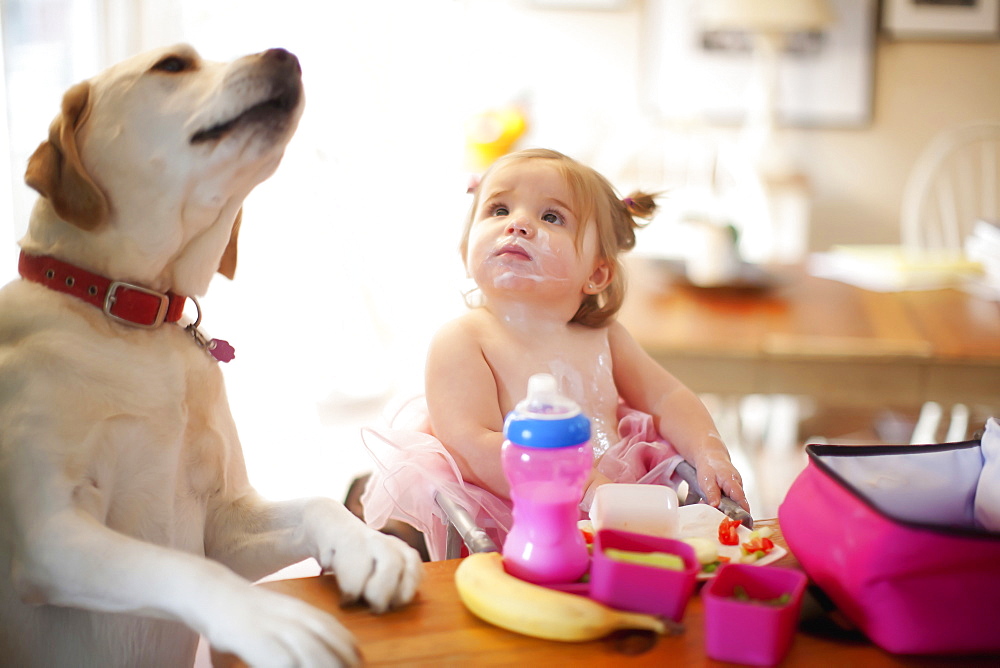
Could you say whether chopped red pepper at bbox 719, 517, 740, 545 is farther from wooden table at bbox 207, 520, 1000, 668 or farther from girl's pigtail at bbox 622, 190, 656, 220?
girl's pigtail at bbox 622, 190, 656, 220

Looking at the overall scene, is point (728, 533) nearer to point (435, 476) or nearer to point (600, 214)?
point (435, 476)

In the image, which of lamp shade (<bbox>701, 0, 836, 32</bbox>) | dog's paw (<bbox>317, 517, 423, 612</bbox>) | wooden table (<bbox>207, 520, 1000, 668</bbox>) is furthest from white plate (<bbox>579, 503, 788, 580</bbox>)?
lamp shade (<bbox>701, 0, 836, 32</bbox>)

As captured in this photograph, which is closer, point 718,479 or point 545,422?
point 545,422

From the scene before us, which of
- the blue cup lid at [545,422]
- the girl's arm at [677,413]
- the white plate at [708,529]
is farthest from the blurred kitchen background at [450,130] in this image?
the blue cup lid at [545,422]

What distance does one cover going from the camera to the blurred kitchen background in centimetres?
164

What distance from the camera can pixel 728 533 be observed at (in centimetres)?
94

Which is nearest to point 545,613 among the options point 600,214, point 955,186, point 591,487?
point 591,487

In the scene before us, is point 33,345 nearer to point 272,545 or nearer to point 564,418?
point 272,545

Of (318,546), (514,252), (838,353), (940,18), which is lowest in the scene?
(838,353)

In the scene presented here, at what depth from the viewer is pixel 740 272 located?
2.32 metres

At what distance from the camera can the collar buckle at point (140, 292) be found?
933 mm

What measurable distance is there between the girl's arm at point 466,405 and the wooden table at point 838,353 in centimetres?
71

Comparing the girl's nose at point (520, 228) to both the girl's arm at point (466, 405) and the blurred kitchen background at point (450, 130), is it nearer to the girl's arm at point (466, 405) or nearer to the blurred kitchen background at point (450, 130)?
the girl's arm at point (466, 405)

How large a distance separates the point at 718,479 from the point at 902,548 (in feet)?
1.43
